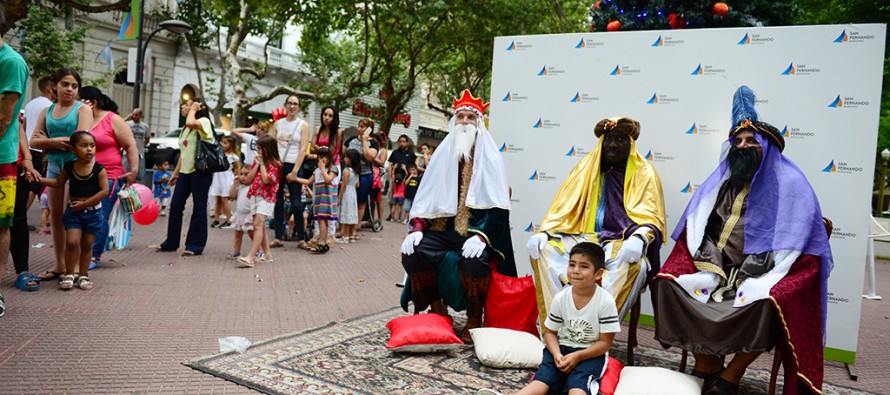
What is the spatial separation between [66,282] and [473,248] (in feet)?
11.7

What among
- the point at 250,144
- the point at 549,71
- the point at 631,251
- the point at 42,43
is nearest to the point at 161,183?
the point at 250,144

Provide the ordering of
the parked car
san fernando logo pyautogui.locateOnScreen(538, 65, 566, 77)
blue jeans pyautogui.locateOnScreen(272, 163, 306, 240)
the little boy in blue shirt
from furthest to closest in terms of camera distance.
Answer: the parked car → the little boy in blue shirt → blue jeans pyautogui.locateOnScreen(272, 163, 306, 240) → san fernando logo pyautogui.locateOnScreen(538, 65, 566, 77)

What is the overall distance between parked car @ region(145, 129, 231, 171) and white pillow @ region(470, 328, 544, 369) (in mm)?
8535

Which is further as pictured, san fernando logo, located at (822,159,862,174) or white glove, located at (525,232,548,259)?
san fernando logo, located at (822,159,862,174)

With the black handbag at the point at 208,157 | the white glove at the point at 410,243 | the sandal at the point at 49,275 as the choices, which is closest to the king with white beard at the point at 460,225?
the white glove at the point at 410,243

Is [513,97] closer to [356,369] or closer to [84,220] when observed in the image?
[356,369]

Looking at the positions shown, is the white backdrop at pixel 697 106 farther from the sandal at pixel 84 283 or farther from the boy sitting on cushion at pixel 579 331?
the sandal at pixel 84 283

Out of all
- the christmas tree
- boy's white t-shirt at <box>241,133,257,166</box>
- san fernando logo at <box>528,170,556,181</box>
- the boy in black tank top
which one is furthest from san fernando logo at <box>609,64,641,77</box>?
boy's white t-shirt at <box>241,133,257,166</box>

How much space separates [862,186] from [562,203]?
2250mm

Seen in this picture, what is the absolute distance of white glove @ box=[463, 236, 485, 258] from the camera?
4996 millimetres

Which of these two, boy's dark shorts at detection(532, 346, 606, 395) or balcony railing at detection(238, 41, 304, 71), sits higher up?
balcony railing at detection(238, 41, 304, 71)

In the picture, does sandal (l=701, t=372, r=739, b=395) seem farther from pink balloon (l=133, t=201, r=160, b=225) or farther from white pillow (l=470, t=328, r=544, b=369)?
pink balloon (l=133, t=201, r=160, b=225)

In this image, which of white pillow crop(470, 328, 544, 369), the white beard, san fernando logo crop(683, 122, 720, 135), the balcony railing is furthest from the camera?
the balcony railing

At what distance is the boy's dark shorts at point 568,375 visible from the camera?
383 centimetres
